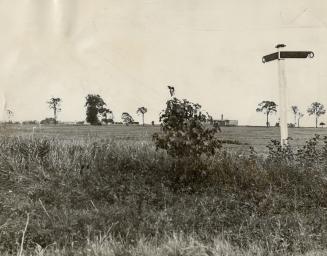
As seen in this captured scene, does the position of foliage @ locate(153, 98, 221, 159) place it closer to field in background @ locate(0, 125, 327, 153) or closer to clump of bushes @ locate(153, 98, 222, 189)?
clump of bushes @ locate(153, 98, 222, 189)

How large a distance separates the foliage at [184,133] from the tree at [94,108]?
2247 inches

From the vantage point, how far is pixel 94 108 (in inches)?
2749

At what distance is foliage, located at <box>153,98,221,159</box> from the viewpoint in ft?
37.1

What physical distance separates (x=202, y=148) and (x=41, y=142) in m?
4.39

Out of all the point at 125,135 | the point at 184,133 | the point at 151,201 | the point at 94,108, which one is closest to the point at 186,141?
the point at 184,133

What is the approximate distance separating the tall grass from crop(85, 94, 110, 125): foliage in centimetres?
5498

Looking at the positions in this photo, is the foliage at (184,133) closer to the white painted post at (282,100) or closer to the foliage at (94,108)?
the white painted post at (282,100)

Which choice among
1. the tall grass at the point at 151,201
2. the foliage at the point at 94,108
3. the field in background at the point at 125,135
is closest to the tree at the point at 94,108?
the foliage at the point at 94,108

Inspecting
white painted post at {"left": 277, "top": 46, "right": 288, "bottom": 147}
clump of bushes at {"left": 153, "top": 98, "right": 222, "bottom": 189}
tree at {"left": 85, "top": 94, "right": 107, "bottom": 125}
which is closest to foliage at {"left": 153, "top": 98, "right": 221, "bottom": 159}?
clump of bushes at {"left": 153, "top": 98, "right": 222, "bottom": 189}

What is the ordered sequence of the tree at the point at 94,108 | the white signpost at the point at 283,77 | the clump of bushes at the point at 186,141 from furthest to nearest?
the tree at the point at 94,108
the white signpost at the point at 283,77
the clump of bushes at the point at 186,141

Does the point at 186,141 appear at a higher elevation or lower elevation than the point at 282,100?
lower

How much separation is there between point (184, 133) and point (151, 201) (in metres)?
1.91

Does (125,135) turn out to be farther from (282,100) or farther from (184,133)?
(184,133)

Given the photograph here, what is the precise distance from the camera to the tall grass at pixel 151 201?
7633 millimetres
